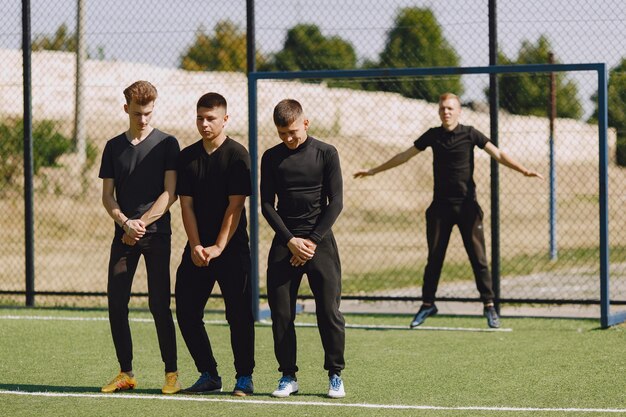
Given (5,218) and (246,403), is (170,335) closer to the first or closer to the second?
(246,403)

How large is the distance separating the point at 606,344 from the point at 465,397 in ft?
8.60

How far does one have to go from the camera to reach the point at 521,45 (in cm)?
1218

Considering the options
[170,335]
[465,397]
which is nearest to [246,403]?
[170,335]

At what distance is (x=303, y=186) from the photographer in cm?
736

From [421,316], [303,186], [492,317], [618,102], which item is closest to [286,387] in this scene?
[303,186]

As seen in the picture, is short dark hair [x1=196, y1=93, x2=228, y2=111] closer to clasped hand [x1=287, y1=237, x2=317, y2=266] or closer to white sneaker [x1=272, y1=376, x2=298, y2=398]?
clasped hand [x1=287, y1=237, x2=317, y2=266]

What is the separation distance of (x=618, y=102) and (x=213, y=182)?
8918 millimetres

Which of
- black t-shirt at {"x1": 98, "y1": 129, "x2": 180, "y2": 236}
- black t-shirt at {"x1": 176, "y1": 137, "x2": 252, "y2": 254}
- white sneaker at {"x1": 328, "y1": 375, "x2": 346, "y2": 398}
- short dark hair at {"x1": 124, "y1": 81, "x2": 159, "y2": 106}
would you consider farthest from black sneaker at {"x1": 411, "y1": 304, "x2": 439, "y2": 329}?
short dark hair at {"x1": 124, "y1": 81, "x2": 159, "y2": 106}

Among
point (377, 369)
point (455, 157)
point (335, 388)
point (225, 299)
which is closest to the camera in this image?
point (335, 388)

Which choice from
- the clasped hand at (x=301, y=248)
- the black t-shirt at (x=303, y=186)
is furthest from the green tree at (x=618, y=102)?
the clasped hand at (x=301, y=248)

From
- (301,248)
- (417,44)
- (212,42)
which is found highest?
(212,42)

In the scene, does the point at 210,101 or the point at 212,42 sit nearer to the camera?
the point at 210,101

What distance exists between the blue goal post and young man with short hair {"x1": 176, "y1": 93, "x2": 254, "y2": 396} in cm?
321

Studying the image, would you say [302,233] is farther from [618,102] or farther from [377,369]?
[618,102]
